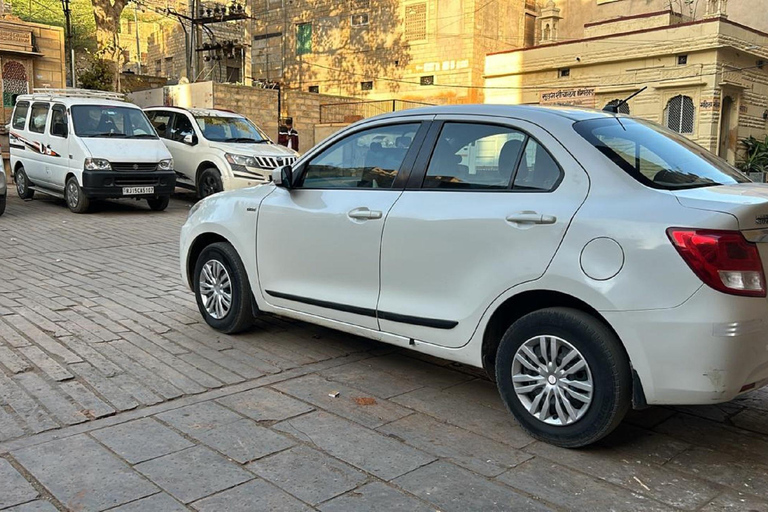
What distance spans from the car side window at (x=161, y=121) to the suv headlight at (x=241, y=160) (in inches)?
90.8

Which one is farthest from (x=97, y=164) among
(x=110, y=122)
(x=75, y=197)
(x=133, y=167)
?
(x=110, y=122)

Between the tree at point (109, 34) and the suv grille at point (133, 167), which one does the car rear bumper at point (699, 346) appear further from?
the tree at point (109, 34)

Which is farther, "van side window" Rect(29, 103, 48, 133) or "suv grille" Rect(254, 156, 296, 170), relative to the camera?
"suv grille" Rect(254, 156, 296, 170)

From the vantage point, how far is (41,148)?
1354 centimetres

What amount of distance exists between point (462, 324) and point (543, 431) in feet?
2.25

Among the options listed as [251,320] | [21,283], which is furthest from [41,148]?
[251,320]

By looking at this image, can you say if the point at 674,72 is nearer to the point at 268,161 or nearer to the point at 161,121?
the point at 268,161

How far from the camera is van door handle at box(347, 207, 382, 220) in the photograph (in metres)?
4.14


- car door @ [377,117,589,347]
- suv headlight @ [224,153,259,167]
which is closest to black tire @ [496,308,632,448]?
car door @ [377,117,589,347]

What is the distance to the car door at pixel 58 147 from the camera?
12875mm

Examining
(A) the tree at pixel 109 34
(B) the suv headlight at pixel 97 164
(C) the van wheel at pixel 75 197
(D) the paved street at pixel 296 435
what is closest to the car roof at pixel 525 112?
(D) the paved street at pixel 296 435

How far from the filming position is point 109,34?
26641mm

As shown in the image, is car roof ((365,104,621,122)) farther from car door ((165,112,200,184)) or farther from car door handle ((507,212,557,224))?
car door ((165,112,200,184))

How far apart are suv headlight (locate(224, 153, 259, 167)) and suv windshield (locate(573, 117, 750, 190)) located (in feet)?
35.1
